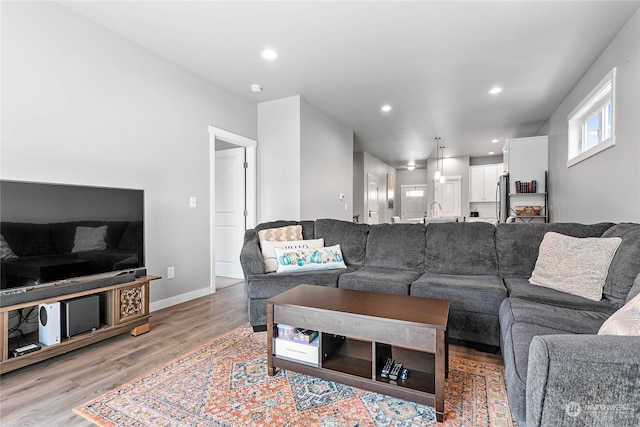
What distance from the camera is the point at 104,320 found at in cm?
245

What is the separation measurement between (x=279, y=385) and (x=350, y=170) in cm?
471

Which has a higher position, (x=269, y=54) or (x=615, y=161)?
(x=269, y=54)

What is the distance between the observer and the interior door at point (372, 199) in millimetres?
8211

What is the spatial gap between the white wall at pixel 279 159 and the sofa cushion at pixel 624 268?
10.6 ft

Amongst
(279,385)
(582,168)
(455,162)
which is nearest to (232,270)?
(279,385)

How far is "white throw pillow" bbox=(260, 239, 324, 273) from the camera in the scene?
2973 millimetres

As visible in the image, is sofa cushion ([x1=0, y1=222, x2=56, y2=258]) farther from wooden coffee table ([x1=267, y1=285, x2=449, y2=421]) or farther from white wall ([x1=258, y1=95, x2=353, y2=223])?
white wall ([x1=258, y1=95, x2=353, y2=223])

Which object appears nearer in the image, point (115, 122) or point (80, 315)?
point (80, 315)

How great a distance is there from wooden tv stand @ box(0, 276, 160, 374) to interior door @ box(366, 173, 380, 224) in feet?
20.6

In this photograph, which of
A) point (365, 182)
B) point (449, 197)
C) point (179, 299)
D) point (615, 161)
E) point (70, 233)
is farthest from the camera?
point (449, 197)

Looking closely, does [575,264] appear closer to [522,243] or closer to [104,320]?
[522,243]

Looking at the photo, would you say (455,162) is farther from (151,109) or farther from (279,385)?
(279,385)

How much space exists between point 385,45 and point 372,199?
5.66 metres

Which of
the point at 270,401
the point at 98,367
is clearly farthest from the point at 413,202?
the point at 98,367
